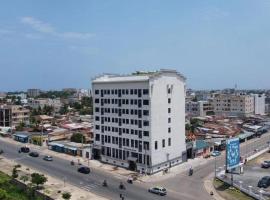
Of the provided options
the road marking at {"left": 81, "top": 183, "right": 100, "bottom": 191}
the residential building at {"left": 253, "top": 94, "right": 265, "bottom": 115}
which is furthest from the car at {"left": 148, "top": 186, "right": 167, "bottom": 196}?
the residential building at {"left": 253, "top": 94, "right": 265, "bottom": 115}

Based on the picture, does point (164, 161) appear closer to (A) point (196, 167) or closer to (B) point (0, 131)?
(A) point (196, 167)

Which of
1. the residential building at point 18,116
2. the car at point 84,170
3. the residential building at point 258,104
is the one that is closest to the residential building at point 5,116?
the residential building at point 18,116

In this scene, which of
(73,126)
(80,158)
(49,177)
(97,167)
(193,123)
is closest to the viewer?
(49,177)

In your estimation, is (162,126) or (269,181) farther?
(162,126)

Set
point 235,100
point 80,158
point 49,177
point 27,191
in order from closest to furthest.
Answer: point 27,191 → point 49,177 → point 80,158 → point 235,100

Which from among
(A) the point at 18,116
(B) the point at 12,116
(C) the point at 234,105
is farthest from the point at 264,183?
(C) the point at 234,105

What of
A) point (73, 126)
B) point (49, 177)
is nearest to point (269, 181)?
point (49, 177)

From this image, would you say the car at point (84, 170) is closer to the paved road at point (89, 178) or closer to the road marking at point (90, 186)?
the paved road at point (89, 178)
